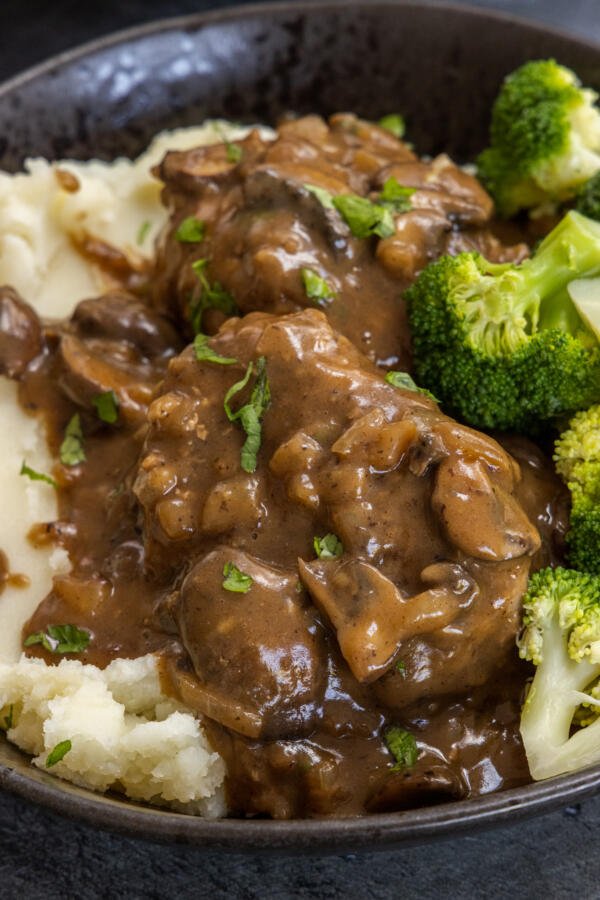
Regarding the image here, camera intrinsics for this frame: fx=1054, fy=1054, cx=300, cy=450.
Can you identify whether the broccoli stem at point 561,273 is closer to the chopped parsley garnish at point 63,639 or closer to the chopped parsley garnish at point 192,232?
the chopped parsley garnish at point 192,232

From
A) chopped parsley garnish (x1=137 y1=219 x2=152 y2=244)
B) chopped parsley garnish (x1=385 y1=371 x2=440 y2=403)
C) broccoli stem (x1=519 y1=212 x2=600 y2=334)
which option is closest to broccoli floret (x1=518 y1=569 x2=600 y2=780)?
chopped parsley garnish (x1=385 y1=371 x2=440 y2=403)

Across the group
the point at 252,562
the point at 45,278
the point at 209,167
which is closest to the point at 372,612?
the point at 252,562

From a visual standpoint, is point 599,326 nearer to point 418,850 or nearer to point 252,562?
point 252,562

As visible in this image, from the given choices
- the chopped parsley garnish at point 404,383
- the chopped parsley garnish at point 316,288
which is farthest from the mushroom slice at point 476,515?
the chopped parsley garnish at point 316,288

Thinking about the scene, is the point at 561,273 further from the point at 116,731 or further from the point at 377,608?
the point at 116,731

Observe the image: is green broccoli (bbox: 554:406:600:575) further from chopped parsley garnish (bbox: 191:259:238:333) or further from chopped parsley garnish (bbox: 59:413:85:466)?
chopped parsley garnish (bbox: 59:413:85:466)
